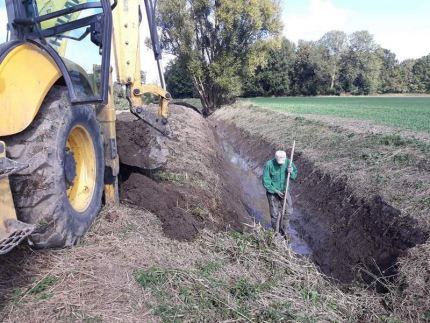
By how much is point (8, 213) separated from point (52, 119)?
1.00m

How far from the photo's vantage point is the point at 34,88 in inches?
143

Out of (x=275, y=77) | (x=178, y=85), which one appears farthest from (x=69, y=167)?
(x=275, y=77)

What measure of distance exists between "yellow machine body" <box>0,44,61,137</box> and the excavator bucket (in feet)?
0.87

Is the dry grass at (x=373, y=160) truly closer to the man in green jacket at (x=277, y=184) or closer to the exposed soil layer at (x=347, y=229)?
the exposed soil layer at (x=347, y=229)

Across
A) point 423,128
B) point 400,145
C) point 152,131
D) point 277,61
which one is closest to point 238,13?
point 423,128

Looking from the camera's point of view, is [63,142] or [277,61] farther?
[277,61]

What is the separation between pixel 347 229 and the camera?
816 cm

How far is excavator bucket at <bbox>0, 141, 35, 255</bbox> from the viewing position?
3133 mm

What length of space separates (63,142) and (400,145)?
9.12 meters

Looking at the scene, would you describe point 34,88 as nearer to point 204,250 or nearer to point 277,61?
point 204,250

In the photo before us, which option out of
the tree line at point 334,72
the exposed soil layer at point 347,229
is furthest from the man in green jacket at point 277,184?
the tree line at point 334,72

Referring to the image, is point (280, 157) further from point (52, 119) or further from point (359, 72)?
point (359, 72)

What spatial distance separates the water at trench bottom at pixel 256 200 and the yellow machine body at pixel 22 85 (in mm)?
5516

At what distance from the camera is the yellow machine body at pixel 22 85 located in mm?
3311
